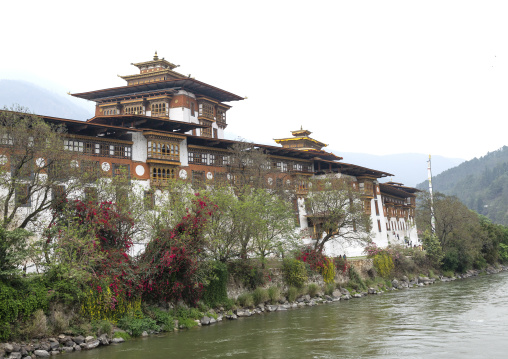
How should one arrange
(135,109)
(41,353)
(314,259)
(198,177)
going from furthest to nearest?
(135,109) → (198,177) → (314,259) → (41,353)

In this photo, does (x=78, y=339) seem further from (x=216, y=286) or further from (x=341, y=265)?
(x=341, y=265)

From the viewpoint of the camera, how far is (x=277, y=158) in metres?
54.9

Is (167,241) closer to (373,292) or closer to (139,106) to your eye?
(373,292)

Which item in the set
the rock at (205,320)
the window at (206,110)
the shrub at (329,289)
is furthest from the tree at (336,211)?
the window at (206,110)

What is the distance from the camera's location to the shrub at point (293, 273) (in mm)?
38250

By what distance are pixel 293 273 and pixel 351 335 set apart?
1502 centimetres

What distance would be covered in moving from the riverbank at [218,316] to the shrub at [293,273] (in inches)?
48.9

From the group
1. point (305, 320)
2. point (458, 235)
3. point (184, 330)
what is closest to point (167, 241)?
point (184, 330)

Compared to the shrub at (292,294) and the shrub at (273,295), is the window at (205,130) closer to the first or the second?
the shrub at (292,294)

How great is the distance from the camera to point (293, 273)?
126ft

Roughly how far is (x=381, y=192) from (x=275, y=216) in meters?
43.1

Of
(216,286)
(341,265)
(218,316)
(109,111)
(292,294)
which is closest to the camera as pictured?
(218,316)

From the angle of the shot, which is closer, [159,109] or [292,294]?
[292,294]

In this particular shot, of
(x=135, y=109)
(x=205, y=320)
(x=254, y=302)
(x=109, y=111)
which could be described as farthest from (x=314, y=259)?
(x=109, y=111)
